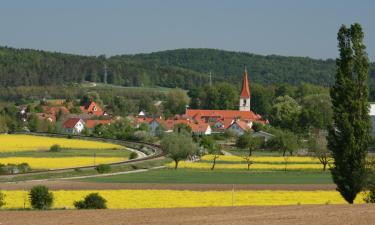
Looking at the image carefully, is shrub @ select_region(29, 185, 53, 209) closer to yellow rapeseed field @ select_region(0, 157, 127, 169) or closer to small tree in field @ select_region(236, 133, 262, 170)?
yellow rapeseed field @ select_region(0, 157, 127, 169)

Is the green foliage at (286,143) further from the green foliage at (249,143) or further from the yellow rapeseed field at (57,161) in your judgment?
the yellow rapeseed field at (57,161)

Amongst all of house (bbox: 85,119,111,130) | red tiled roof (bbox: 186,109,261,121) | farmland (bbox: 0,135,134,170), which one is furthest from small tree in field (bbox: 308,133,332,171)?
red tiled roof (bbox: 186,109,261,121)

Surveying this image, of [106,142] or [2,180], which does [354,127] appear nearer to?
[2,180]

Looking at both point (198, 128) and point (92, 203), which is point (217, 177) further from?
point (198, 128)

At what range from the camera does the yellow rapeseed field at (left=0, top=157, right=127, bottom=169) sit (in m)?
69.6

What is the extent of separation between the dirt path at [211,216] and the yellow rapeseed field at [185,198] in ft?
22.3

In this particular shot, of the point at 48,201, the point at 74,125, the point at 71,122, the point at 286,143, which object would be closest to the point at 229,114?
the point at 71,122

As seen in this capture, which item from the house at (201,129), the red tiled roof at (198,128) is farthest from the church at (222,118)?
the red tiled roof at (198,128)

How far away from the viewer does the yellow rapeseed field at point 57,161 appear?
6963 centimetres

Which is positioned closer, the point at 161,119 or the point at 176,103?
the point at 161,119

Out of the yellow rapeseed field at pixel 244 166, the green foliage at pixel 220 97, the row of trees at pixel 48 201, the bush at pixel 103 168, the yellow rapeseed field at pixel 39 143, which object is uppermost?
the green foliage at pixel 220 97

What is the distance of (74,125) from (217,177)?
253ft

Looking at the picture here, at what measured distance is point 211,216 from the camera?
28234mm

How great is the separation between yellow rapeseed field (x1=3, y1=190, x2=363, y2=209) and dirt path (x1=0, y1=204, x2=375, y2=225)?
679cm
